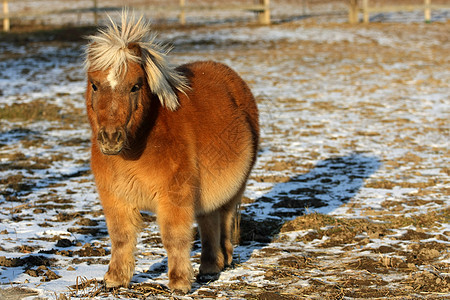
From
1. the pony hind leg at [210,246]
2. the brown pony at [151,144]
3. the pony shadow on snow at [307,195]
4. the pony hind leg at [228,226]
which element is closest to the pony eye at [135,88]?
the brown pony at [151,144]

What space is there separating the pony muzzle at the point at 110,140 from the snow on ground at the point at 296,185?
1.09m

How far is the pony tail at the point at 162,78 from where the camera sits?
3871 mm

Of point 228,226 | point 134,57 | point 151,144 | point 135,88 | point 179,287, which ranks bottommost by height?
point 179,287

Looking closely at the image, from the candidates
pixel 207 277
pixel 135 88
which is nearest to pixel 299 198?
pixel 207 277

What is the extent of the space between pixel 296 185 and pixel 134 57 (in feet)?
12.8

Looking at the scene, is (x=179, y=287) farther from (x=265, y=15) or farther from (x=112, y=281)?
(x=265, y=15)

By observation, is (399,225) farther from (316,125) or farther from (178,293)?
(316,125)

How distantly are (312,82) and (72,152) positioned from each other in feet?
23.0

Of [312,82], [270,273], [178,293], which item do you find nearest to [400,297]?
[270,273]

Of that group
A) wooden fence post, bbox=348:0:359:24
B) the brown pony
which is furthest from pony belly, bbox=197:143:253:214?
wooden fence post, bbox=348:0:359:24

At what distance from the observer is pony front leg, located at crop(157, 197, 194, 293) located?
396 cm

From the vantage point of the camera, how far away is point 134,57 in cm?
378

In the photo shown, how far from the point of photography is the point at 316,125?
10383mm

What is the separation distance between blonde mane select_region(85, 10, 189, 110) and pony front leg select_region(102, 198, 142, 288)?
809 millimetres
